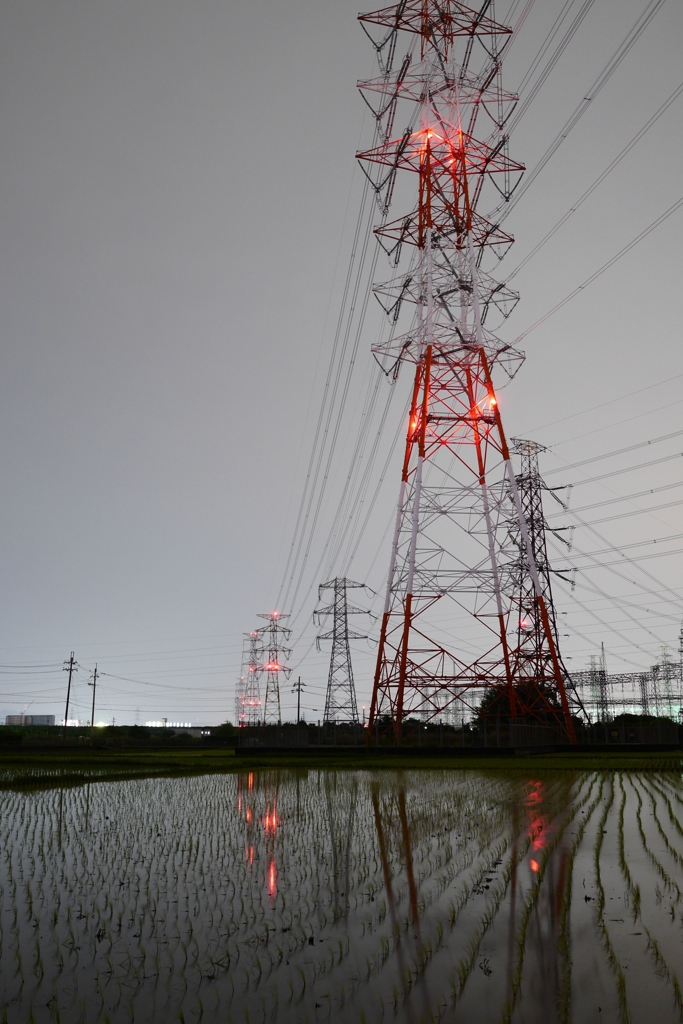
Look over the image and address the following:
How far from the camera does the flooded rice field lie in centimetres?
494

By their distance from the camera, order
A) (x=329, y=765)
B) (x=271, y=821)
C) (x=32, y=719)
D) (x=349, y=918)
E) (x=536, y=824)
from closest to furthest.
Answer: (x=349, y=918) < (x=536, y=824) < (x=271, y=821) < (x=329, y=765) < (x=32, y=719)

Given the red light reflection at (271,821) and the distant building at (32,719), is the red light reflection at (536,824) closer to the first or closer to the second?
the red light reflection at (271,821)

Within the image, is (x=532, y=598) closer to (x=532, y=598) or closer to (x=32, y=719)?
(x=532, y=598)

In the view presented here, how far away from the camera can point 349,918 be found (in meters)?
6.88

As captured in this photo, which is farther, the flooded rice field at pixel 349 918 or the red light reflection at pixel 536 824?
the red light reflection at pixel 536 824

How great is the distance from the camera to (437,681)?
30.0m

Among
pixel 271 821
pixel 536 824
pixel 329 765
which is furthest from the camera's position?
pixel 329 765

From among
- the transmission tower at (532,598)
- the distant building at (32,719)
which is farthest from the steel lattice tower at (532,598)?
the distant building at (32,719)

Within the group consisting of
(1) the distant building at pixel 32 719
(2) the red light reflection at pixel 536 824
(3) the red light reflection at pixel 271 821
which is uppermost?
(1) the distant building at pixel 32 719

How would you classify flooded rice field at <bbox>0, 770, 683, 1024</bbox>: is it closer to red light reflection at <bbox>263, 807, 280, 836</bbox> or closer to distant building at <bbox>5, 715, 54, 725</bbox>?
red light reflection at <bbox>263, 807, 280, 836</bbox>

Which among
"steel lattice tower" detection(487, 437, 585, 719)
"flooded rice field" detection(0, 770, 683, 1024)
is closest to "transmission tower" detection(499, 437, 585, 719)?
"steel lattice tower" detection(487, 437, 585, 719)

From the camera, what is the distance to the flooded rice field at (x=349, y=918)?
494 centimetres

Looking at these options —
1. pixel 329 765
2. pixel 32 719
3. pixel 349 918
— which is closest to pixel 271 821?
pixel 349 918

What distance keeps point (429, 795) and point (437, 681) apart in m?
12.3
